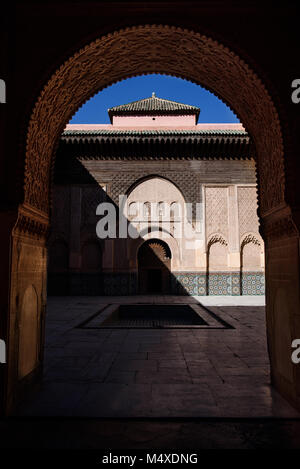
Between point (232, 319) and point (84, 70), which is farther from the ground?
point (84, 70)

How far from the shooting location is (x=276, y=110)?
244 centimetres

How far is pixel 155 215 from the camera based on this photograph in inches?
Answer: 458

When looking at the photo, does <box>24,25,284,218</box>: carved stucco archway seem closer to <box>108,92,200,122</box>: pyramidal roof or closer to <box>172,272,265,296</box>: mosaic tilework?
<box>172,272,265,296</box>: mosaic tilework

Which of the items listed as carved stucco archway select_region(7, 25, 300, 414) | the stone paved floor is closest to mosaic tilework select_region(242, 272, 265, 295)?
the stone paved floor

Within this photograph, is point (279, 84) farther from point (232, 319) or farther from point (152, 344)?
point (232, 319)

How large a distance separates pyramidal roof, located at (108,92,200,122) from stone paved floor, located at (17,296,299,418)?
1127 centimetres

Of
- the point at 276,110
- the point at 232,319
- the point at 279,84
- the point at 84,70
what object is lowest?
the point at 232,319

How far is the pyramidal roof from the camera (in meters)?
14.2

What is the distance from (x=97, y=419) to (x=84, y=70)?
279 centimetres

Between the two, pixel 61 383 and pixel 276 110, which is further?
pixel 61 383

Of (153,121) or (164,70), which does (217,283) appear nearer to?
Result: (153,121)
